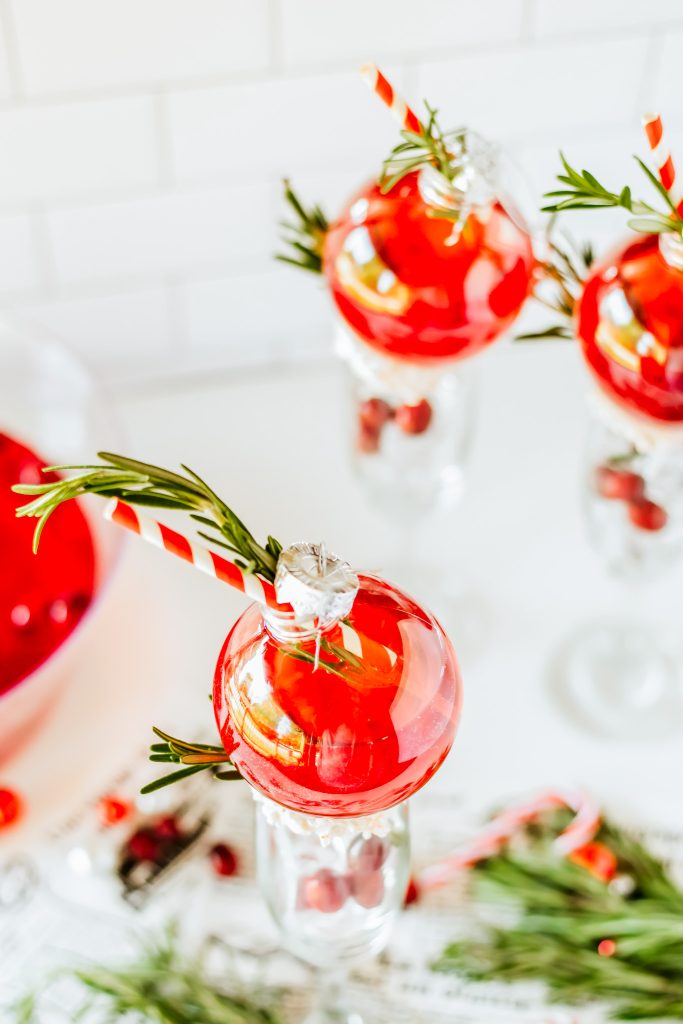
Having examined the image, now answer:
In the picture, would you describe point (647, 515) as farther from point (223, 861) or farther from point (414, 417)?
point (223, 861)

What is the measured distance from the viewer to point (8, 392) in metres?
1.08

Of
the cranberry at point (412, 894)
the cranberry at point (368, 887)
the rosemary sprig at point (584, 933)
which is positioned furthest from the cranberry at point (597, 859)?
the cranberry at point (368, 887)

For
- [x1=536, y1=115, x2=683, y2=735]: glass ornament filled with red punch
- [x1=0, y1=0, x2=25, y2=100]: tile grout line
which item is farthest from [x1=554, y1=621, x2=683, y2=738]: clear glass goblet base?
[x1=0, y1=0, x2=25, y2=100]: tile grout line

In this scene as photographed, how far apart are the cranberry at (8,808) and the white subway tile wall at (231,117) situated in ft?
1.50

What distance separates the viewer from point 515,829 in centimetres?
88

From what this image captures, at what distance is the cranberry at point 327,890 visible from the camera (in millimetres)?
694

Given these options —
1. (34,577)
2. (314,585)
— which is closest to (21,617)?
(34,577)

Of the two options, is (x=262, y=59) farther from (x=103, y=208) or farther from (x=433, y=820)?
(x=433, y=820)

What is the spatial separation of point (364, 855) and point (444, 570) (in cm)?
40

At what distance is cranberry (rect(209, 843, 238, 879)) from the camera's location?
0.85 metres

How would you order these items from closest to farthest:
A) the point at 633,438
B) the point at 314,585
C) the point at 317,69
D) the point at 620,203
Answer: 1. the point at 314,585
2. the point at 620,203
3. the point at 633,438
4. the point at 317,69

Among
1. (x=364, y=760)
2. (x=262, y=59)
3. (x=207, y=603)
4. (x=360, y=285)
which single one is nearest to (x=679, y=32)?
(x=262, y=59)

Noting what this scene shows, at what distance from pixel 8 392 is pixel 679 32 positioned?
2.18 ft

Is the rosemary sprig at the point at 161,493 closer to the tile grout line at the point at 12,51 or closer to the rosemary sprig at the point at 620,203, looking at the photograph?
the rosemary sprig at the point at 620,203
